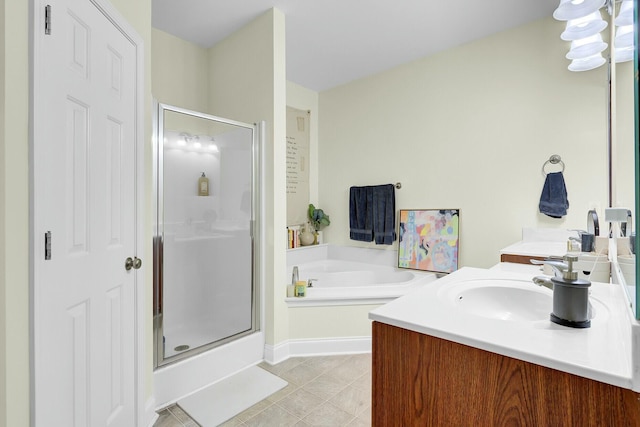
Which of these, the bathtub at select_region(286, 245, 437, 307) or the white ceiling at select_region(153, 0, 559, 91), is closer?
the white ceiling at select_region(153, 0, 559, 91)

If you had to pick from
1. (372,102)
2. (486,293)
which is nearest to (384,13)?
(372,102)

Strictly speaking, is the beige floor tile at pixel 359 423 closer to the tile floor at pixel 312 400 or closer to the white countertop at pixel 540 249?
the tile floor at pixel 312 400

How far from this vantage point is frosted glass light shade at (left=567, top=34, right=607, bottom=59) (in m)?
2.08

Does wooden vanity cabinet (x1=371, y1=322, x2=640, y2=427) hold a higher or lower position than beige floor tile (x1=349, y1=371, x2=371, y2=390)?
higher

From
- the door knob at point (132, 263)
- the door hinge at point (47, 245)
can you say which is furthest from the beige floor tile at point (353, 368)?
the door hinge at point (47, 245)

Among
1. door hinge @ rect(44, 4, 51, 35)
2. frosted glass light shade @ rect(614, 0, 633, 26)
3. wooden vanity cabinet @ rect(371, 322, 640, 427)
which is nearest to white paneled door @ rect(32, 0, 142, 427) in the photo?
door hinge @ rect(44, 4, 51, 35)

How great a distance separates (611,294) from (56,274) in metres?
1.84

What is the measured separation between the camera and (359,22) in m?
2.65

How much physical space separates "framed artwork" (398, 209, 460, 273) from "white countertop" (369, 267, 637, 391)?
2.07 metres

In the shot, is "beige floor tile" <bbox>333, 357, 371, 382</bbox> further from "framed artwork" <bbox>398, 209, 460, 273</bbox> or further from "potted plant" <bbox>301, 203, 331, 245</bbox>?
"potted plant" <bbox>301, 203, 331, 245</bbox>

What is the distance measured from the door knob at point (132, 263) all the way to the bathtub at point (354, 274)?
132 cm

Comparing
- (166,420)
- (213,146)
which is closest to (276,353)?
(166,420)

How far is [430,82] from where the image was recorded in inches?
128

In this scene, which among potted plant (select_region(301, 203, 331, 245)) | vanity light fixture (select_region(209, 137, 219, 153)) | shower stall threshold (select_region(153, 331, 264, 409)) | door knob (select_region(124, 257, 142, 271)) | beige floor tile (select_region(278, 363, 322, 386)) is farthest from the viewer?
potted plant (select_region(301, 203, 331, 245))
